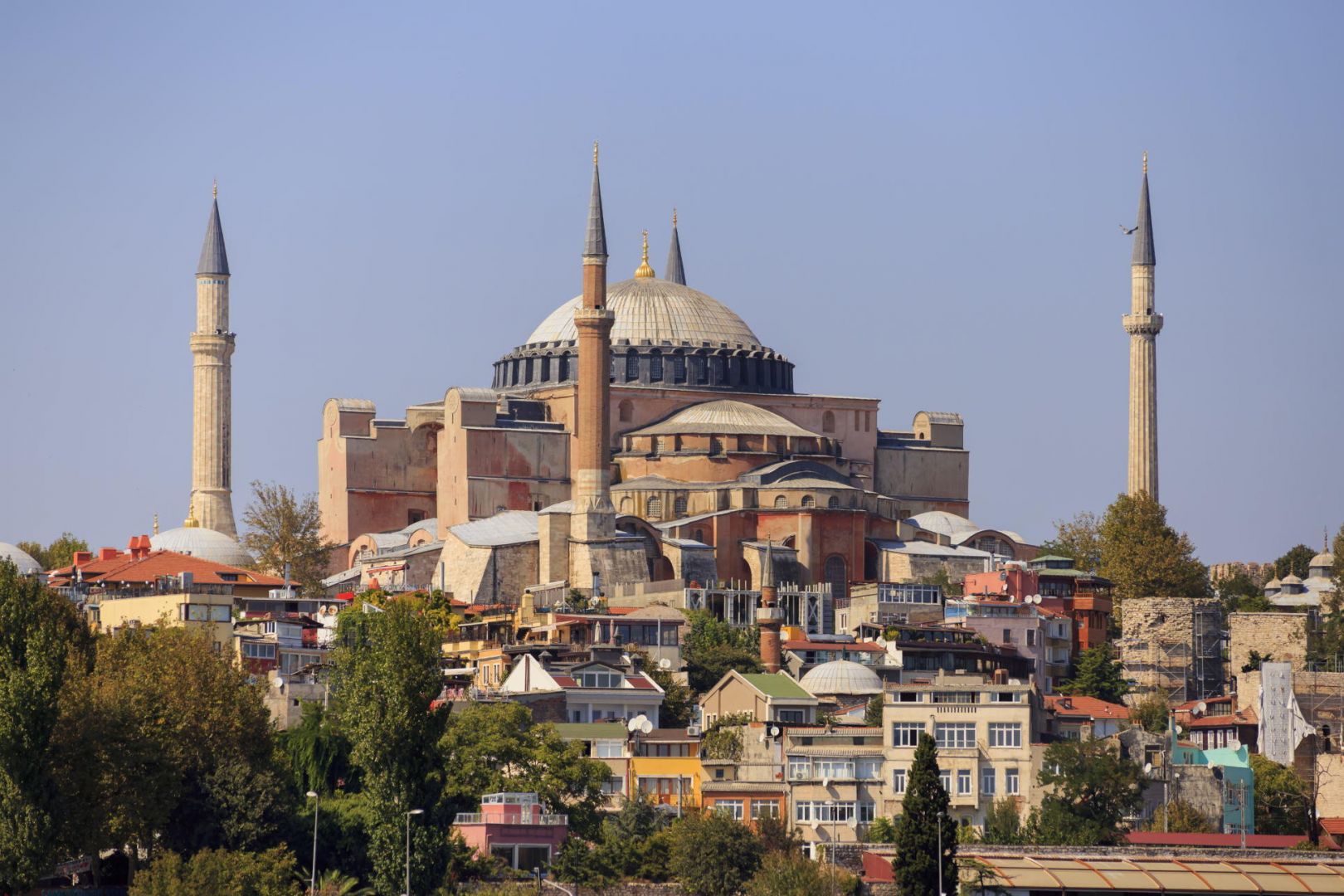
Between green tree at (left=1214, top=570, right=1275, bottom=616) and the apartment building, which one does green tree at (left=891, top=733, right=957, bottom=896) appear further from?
green tree at (left=1214, top=570, right=1275, bottom=616)

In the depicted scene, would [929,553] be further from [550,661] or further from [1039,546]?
[550,661]

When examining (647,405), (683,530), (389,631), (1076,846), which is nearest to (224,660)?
(389,631)

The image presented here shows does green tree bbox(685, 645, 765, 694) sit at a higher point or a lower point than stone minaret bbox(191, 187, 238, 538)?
lower

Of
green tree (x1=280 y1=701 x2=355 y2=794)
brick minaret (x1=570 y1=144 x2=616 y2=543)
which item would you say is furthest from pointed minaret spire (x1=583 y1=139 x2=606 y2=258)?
green tree (x1=280 y1=701 x2=355 y2=794)

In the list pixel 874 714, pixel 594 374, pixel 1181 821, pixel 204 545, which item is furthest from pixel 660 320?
pixel 1181 821

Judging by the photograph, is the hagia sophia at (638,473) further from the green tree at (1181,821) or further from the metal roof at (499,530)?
the green tree at (1181,821)

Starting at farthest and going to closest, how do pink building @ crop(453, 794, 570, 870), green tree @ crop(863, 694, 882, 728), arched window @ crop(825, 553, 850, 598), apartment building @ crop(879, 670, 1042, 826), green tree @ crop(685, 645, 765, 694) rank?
arched window @ crop(825, 553, 850, 598), green tree @ crop(685, 645, 765, 694), green tree @ crop(863, 694, 882, 728), apartment building @ crop(879, 670, 1042, 826), pink building @ crop(453, 794, 570, 870)

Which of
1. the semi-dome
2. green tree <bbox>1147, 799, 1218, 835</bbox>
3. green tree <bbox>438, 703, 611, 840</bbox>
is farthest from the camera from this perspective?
the semi-dome

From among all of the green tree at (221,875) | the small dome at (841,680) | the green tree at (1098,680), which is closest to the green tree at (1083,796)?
the small dome at (841,680)
